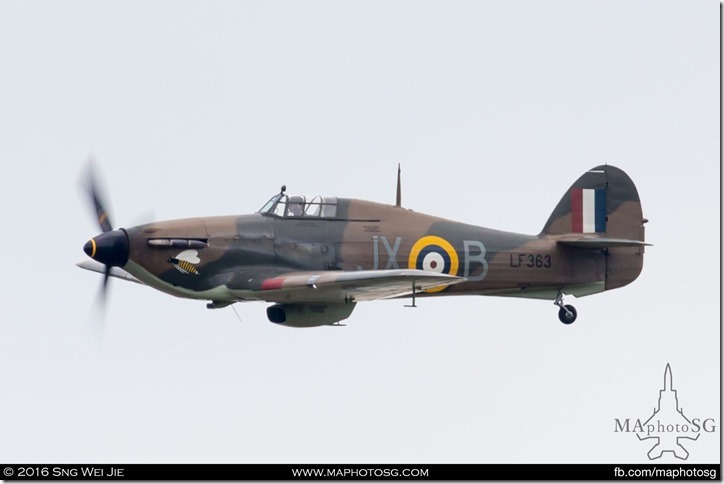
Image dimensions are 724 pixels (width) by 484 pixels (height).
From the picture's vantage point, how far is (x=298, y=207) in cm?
2433

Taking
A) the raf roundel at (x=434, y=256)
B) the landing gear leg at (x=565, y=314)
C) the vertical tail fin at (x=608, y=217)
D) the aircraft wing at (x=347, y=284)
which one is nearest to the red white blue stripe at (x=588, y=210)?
the vertical tail fin at (x=608, y=217)

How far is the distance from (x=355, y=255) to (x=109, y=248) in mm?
3536

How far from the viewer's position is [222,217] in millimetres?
24141

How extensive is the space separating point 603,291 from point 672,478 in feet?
19.5

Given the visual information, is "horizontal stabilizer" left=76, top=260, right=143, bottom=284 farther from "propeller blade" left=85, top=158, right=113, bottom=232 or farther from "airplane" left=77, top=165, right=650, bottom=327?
"propeller blade" left=85, top=158, right=113, bottom=232

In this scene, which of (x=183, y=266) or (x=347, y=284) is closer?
(x=347, y=284)

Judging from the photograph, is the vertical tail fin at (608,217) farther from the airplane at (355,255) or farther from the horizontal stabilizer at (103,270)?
the horizontal stabilizer at (103,270)

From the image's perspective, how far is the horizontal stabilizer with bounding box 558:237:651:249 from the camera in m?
25.4

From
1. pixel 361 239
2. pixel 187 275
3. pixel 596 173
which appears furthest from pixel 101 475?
pixel 596 173

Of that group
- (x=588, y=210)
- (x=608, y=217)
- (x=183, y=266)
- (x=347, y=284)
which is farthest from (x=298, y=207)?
(x=608, y=217)

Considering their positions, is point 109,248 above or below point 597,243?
below

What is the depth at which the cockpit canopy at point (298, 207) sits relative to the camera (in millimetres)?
24281

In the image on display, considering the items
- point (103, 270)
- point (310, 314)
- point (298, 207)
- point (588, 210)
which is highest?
point (588, 210)

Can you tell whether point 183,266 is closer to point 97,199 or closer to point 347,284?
point 97,199
